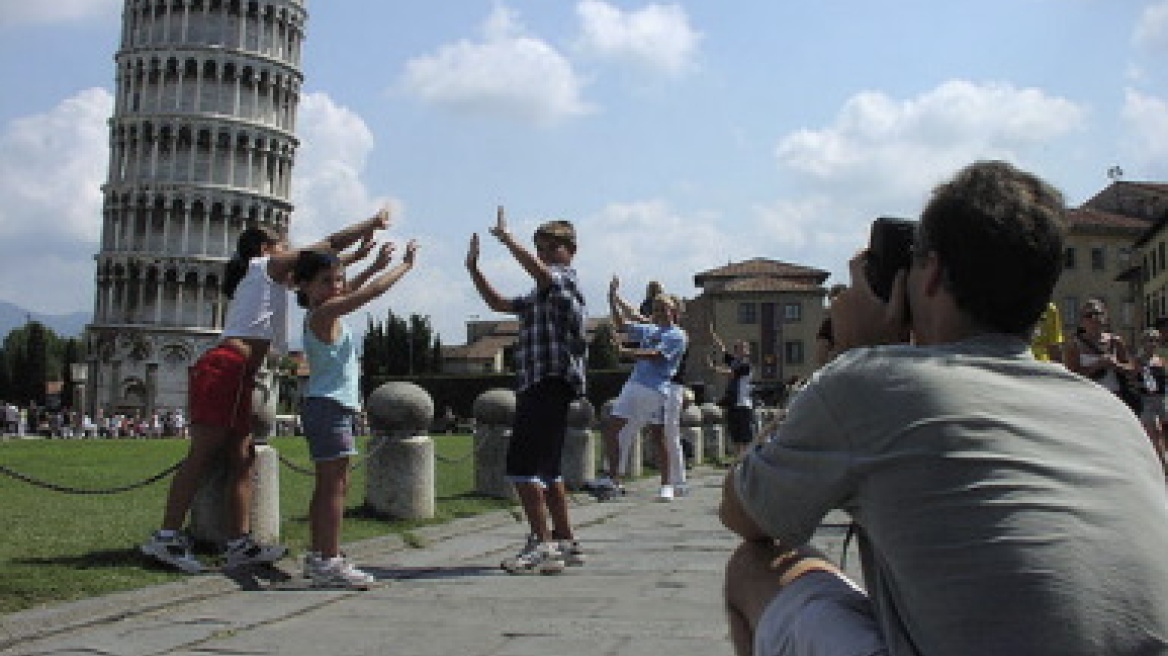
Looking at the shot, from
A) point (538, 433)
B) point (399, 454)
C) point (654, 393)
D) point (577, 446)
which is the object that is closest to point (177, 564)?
point (538, 433)

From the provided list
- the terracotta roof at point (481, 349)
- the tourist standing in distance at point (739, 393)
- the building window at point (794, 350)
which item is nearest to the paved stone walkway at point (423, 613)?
the tourist standing in distance at point (739, 393)

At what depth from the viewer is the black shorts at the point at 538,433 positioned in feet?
22.2

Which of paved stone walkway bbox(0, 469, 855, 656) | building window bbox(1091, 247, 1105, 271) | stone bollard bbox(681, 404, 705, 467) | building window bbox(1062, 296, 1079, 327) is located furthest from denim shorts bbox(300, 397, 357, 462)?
building window bbox(1091, 247, 1105, 271)

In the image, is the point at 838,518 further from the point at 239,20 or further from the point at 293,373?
the point at 293,373

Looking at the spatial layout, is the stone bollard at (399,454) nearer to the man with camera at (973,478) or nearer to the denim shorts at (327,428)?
the denim shorts at (327,428)

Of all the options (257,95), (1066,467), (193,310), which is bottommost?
(1066,467)

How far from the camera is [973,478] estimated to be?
1979mm

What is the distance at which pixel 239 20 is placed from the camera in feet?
303

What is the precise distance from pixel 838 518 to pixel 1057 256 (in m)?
7.79

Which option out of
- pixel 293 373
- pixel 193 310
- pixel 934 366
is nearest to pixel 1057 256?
pixel 934 366

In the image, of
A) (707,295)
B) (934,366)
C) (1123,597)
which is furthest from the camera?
(707,295)

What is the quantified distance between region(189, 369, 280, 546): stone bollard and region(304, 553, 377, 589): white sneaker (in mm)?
726

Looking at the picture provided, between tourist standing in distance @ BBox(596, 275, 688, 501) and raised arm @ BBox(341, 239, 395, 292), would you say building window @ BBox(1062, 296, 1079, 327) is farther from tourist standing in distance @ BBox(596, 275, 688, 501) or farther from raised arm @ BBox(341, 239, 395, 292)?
raised arm @ BBox(341, 239, 395, 292)

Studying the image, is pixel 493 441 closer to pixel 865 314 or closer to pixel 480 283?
pixel 480 283
